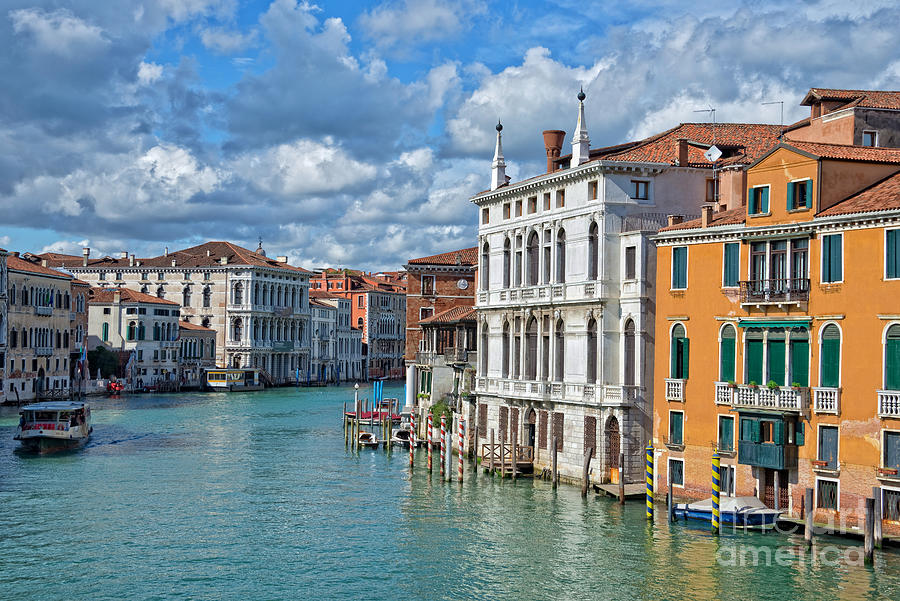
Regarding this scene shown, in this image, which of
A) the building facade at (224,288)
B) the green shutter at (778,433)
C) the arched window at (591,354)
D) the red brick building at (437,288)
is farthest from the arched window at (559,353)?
the building facade at (224,288)

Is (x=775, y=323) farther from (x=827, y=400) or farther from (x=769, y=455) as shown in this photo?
(x=769, y=455)

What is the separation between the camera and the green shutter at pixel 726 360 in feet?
74.8

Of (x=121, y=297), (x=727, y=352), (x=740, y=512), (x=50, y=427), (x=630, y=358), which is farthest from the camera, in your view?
(x=121, y=297)

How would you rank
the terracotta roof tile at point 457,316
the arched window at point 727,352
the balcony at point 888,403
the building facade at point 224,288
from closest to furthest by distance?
the balcony at point 888,403 → the arched window at point 727,352 → the terracotta roof tile at point 457,316 → the building facade at point 224,288

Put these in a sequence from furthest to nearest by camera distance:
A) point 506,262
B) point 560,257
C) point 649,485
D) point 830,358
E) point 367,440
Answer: point 367,440, point 506,262, point 560,257, point 649,485, point 830,358

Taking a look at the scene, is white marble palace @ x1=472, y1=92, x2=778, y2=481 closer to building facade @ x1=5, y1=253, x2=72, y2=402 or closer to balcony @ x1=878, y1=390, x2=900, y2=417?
balcony @ x1=878, y1=390, x2=900, y2=417

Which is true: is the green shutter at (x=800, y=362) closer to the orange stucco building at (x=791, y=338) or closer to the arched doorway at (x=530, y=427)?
the orange stucco building at (x=791, y=338)

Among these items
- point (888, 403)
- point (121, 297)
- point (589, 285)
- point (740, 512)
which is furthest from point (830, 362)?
point (121, 297)

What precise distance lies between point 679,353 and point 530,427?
7.00 meters

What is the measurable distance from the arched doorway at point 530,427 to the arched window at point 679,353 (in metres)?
6.42

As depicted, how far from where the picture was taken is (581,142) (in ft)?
94.1

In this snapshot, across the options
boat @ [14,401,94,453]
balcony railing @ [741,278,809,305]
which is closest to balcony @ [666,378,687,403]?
balcony railing @ [741,278,809,305]

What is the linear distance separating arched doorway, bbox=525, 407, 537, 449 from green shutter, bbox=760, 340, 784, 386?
9.30 metres

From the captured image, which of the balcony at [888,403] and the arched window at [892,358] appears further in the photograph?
the arched window at [892,358]
